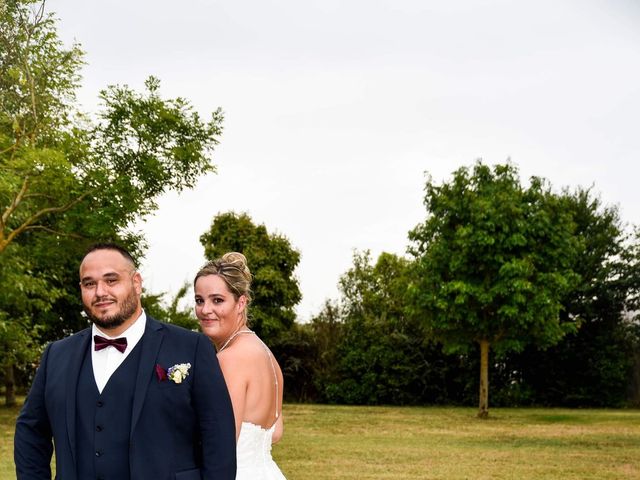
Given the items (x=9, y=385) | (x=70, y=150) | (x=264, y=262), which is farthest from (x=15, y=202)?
(x=264, y=262)

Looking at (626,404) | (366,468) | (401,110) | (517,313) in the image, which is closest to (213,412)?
(366,468)

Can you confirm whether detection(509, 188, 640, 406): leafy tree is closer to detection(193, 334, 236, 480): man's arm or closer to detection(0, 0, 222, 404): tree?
detection(0, 0, 222, 404): tree

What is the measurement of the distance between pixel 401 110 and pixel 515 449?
8.91 m

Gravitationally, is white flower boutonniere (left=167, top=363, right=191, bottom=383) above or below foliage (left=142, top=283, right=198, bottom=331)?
below

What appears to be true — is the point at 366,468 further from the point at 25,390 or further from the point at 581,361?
the point at 25,390

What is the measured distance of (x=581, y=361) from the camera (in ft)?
141

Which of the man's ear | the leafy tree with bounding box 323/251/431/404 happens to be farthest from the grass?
the man's ear

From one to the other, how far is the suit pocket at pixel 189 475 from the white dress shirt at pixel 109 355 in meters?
0.50

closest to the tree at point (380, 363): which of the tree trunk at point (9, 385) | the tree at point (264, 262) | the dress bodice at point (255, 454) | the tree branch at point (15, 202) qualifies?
the tree at point (264, 262)

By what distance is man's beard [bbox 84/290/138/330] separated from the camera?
3.75 metres

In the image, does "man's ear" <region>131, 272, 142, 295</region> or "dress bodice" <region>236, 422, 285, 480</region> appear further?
"dress bodice" <region>236, 422, 285, 480</region>

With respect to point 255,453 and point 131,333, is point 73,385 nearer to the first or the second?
point 131,333

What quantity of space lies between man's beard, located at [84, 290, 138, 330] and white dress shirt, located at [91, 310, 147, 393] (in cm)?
8

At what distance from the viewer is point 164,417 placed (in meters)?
3.73
